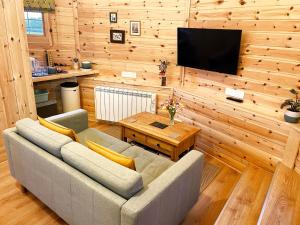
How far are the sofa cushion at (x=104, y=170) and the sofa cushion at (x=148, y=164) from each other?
0.56m

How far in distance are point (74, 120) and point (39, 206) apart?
107 cm

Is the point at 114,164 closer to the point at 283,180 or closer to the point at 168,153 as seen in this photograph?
the point at 168,153

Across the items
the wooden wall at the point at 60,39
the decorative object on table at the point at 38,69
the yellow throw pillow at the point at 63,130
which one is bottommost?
the yellow throw pillow at the point at 63,130

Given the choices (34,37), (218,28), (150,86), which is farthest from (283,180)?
(34,37)

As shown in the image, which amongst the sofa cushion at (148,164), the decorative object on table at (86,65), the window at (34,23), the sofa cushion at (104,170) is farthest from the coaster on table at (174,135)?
the window at (34,23)

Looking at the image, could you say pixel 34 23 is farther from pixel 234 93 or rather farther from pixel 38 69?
pixel 234 93

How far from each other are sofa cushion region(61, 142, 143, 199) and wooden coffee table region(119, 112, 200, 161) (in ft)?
4.01

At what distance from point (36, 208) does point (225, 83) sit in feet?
9.57

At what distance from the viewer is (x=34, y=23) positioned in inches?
167

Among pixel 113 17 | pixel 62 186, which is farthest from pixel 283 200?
pixel 113 17

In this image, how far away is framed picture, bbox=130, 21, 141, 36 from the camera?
4.13 m

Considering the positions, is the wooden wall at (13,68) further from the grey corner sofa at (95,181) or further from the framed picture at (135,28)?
the framed picture at (135,28)

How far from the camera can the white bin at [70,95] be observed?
4.41 meters

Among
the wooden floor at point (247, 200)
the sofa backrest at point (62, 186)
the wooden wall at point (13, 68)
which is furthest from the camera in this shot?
the wooden wall at point (13, 68)
